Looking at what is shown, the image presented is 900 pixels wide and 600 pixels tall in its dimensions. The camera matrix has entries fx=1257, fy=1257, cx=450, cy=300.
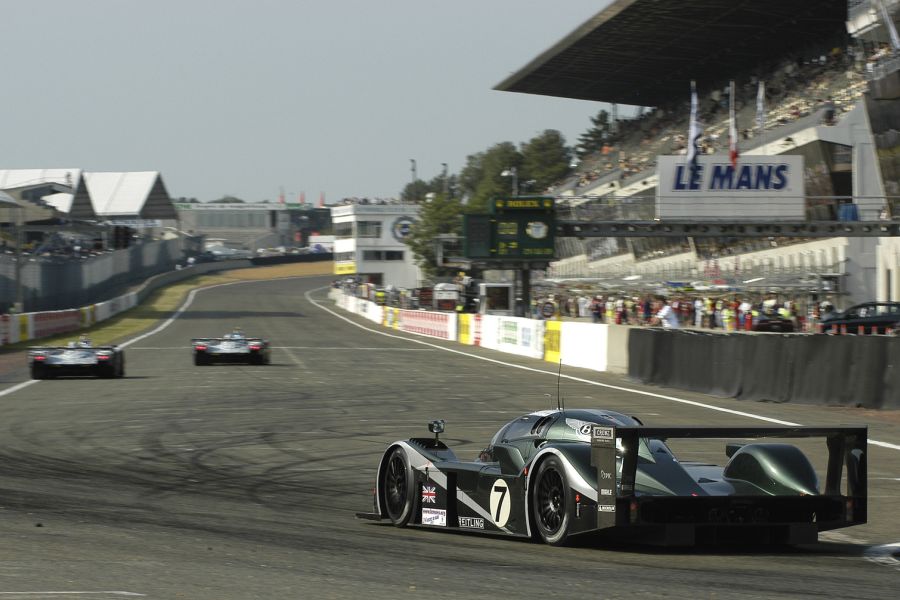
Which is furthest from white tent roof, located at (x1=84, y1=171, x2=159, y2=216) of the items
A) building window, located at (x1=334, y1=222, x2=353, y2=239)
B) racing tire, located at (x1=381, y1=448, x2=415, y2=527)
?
racing tire, located at (x1=381, y1=448, x2=415, y2=527)

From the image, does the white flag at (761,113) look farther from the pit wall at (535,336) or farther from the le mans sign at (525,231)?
the pit wall at (535,336)

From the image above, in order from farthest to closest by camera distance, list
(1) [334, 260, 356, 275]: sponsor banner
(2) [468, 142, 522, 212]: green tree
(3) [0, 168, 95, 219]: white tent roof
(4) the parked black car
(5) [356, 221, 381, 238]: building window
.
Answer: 1. (2) [468, 142, 522, 212]: green tree
2. (5) [356, 221, 381, 238]: building window
3. (1) [334, 260, 356, 275]: sponsor banner
4. (3) [0, 168, 95, 219]: white tent roof
5. (4) the parked black car

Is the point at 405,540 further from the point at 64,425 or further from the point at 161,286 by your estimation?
the point at 161,286

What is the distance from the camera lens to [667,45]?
254 ft

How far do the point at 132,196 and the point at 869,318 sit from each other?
98549 millimetres

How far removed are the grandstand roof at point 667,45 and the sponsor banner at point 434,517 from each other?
60.3 m

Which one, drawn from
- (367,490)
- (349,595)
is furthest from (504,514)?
(367,490)

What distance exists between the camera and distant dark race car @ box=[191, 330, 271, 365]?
3278 cm

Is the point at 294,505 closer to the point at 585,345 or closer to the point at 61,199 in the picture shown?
the point at 585,345

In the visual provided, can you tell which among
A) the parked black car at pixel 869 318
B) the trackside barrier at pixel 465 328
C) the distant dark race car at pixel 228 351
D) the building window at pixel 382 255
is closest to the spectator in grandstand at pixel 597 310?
the trackside barrier at pixel 465 328

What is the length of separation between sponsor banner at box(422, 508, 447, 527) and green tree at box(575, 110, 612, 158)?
297ft

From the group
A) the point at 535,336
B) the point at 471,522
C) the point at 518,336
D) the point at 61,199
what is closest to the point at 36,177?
the point at 61,199

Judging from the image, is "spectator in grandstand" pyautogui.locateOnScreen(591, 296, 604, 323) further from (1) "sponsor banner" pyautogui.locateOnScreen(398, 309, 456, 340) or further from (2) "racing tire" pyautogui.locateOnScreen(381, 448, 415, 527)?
(2) "racing tire" pyautogui.locateOnScreen(381, 448, 415, 527)

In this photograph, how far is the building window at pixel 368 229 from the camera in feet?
419
